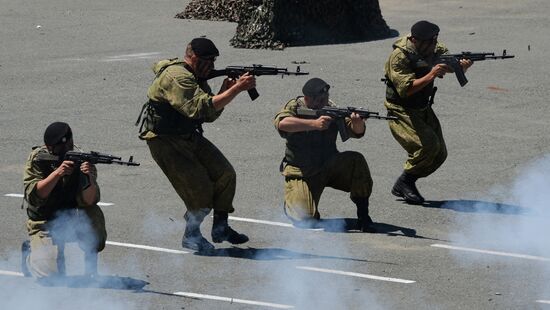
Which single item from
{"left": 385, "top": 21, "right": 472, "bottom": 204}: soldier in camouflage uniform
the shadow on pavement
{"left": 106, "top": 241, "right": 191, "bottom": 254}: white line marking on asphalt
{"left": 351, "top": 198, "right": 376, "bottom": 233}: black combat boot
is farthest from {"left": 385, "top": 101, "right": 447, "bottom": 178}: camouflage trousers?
{"left": 106, "top": 241, "right": 191, "bottom": 254}: white line marking on asphalt

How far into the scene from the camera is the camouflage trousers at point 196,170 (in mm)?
10922

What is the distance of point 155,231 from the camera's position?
1165cm

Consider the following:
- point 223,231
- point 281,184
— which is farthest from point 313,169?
point 281,184

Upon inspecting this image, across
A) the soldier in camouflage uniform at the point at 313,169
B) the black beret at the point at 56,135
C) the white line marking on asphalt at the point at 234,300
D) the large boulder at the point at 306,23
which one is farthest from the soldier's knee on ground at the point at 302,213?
the large boulder at the point at 306,23

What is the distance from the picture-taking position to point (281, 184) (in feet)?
44.0

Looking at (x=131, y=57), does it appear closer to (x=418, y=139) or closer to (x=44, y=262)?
(x=418, y=139)

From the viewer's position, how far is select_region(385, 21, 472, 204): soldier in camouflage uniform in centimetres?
1217

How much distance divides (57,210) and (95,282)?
0.64 m

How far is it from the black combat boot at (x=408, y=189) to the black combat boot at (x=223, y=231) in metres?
2.13

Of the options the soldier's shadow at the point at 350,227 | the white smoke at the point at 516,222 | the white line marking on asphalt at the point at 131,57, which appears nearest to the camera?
the white smoke at the point at 516,222

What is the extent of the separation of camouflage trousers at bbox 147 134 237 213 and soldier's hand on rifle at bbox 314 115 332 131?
86cm

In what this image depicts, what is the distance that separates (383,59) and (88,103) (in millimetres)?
5210

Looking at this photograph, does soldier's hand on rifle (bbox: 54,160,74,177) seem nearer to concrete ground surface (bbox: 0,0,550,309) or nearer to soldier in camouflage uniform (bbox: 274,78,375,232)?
concrete ground surface (bbox: 0,0,550,309)

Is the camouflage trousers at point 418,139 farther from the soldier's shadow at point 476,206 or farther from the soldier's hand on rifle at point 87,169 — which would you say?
the soldier's hand on rifle at point 87,169
